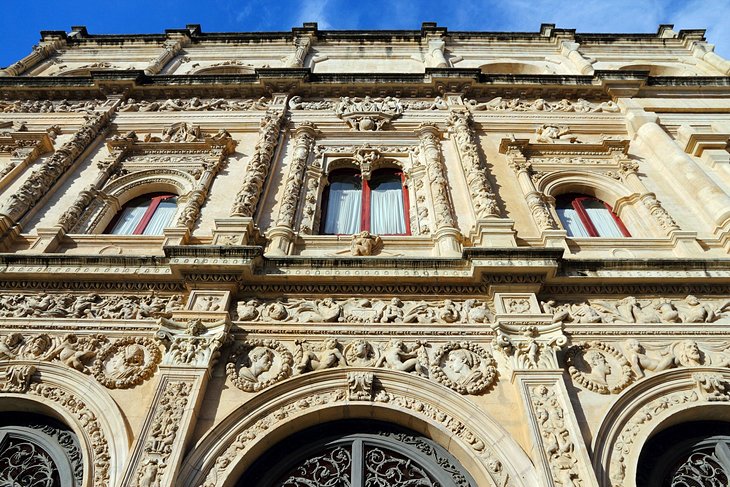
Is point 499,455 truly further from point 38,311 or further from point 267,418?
point 38,311

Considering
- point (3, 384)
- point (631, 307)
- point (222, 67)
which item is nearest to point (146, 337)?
point (3, 384)

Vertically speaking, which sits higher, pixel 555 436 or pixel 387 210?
pixel 387 210

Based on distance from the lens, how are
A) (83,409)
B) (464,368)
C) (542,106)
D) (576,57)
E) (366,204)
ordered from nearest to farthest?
(83,409) < (464,368) < (366,204) < (542,106) < (576,57)

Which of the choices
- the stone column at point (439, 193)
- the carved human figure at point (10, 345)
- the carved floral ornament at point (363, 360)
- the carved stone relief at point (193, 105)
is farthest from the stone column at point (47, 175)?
the stone column at point (439, 193)

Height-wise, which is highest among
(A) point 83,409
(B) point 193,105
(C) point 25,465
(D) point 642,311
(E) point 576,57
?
(E) point 576,57

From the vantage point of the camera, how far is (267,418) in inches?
227

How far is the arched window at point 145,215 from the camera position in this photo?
31.1ft

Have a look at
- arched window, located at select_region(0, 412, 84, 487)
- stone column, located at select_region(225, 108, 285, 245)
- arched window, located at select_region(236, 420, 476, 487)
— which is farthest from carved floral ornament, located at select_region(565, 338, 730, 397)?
arched window, located at select_region(0, 412, 84, 487)

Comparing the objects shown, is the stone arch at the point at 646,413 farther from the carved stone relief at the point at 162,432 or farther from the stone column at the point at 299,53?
the stone column at the point at 299,53

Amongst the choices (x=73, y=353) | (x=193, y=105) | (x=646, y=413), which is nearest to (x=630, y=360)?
(x=646, y=413)

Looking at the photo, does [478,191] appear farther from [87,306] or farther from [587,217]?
[87,306]

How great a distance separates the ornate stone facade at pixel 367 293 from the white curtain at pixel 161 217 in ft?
0.19

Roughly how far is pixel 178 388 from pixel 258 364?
3.07 feet

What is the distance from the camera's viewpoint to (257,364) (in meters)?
6.24
